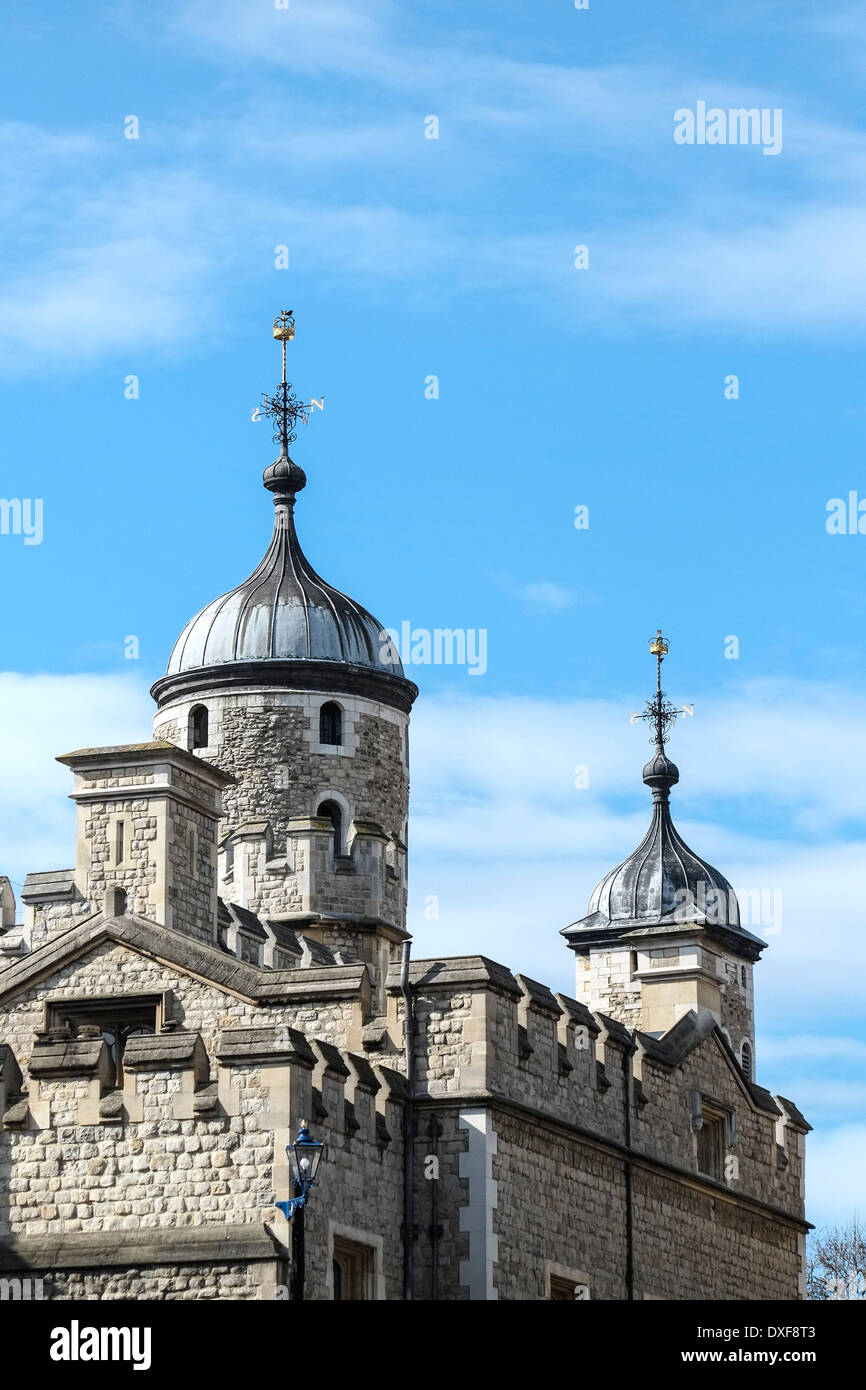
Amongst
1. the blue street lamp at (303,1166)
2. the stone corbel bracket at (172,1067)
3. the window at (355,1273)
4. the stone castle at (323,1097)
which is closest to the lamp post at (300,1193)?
the blue street lamp at (303,1166)

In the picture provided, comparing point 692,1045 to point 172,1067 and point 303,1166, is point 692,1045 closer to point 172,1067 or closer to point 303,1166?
point 172,1067

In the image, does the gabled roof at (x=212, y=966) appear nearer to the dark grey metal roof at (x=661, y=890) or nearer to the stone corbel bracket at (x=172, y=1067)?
the stone corbel bracket at (x=172, y=1067)

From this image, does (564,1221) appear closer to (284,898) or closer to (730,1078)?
(730,1078)

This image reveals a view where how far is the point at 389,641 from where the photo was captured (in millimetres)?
40125

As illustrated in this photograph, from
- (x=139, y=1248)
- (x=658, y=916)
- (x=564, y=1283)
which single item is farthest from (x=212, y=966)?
(x=658, y=916)

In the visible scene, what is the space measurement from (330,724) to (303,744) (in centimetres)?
67

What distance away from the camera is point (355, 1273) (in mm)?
24375

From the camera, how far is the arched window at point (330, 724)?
3869 centimetres

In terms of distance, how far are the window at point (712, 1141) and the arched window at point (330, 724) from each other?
9384mm

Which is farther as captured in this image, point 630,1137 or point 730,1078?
point 730,1078

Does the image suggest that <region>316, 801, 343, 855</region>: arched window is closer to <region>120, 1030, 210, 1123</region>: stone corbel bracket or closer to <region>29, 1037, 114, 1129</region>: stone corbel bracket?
<region>29, 1037, 114, 1129</region>: stone corbel bracket
